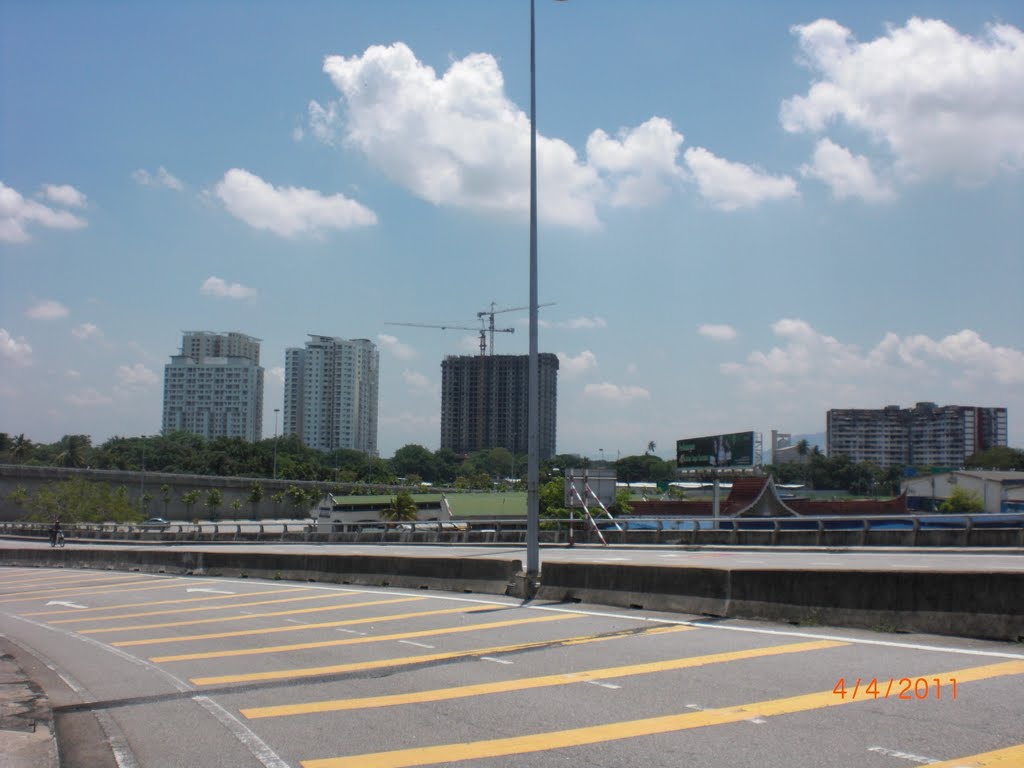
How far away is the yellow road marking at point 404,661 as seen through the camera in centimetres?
1136

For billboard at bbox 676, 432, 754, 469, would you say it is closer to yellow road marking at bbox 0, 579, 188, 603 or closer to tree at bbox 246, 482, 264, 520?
yellow road marking at bbox 0, 579, 188, 603

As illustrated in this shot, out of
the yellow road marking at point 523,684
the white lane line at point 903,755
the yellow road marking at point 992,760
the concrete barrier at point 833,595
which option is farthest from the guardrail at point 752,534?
the white lane line at point 903,755

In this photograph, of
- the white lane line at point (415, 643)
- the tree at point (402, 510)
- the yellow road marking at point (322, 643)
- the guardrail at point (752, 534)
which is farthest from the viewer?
the tree at point (402, 510)

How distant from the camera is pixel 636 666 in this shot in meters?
11.0

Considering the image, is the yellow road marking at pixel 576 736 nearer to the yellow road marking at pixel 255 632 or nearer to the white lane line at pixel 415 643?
the white lane line at pixel 415 643

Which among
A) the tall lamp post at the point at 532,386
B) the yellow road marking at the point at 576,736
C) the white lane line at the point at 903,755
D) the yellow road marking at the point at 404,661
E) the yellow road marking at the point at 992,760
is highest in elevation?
the tall lamp post at the point at 532,386

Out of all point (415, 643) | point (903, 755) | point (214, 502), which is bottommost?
point (214, 502)

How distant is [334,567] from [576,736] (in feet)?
59.4

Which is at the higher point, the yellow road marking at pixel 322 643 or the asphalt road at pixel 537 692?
the asphalt road at pixel 537 692

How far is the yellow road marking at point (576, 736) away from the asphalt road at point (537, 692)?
3 cm

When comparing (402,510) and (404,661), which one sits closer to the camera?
(404,661)

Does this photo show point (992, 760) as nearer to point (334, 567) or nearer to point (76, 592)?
point (334, 567)

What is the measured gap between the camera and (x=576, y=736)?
7.98 m

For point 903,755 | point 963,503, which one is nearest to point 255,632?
point 903,755
